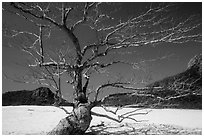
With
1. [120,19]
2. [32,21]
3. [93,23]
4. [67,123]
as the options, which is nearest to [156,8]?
[120,19]

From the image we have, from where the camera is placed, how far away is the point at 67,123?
479 cm

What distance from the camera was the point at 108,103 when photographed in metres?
5.70

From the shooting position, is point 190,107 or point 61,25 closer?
point 61,25

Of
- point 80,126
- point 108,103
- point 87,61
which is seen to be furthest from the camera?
point 108,103

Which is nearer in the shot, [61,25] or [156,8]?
[61,25]

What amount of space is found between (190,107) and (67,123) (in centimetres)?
736

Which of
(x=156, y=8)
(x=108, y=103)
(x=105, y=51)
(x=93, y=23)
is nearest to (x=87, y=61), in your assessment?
(x=105, y=51)

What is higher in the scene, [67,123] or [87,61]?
[87,61]

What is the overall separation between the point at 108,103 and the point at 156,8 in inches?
86.0

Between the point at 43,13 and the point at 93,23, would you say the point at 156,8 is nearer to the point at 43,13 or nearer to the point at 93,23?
the point at 93,23

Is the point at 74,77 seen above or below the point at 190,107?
above

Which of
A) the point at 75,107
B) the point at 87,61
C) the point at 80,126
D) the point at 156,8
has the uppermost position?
the point at 156,8

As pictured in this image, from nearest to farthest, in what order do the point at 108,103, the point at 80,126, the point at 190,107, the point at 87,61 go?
the point at 80,126, the point at 87,61, the point at 108,103, the point at 190,107

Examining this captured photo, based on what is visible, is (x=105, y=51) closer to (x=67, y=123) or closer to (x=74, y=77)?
(x=74, y=77)
